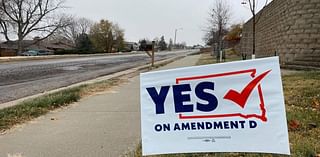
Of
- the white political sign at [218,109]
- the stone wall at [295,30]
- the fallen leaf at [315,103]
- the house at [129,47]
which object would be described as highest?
the house at [129,47]

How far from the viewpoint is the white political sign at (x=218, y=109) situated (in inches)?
132

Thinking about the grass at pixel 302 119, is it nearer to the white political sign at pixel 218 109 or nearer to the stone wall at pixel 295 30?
the white political sign at pixel 218 109

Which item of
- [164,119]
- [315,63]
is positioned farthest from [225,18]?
[164,119]

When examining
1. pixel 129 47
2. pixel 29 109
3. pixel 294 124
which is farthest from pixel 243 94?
pixel 129 47

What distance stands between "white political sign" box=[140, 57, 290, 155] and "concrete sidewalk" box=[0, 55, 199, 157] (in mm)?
1406

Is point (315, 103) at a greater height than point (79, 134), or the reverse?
point (315, 103)

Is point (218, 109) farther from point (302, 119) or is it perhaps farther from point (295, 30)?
point (295, 30)

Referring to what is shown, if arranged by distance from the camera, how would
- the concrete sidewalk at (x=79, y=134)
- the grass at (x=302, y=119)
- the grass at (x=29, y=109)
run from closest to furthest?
the grass at (x=302, y=119) → the concrete sidewalk at (x=79, y=134) → the grass at (x=29, y=109)

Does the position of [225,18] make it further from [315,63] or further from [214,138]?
[214,138]

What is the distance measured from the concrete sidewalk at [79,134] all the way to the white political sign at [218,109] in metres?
1.41

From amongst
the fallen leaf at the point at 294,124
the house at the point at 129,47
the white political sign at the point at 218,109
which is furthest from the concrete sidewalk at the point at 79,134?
the house at the point at 129,47

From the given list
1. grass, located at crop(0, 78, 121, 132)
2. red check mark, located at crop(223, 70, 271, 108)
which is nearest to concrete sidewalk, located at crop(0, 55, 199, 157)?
grass, located at crop(0, 78, 121, 132)

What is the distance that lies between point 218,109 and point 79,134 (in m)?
3.07

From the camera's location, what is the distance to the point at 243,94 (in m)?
3.41
